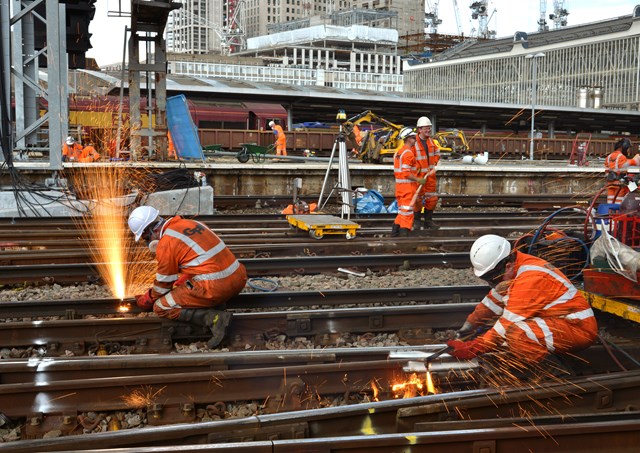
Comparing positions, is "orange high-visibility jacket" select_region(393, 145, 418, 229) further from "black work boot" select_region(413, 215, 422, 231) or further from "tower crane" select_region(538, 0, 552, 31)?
"tower crane" select_region(538, 0, 552, 31)

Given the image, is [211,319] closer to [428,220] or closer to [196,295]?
[196,295]

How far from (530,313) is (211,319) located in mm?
2488

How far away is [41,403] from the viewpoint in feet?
14.2

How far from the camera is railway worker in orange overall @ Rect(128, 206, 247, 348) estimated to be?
555cm

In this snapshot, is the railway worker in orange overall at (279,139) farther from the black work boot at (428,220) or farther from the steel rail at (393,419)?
the steel rail at (393,419)

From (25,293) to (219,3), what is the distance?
619ft

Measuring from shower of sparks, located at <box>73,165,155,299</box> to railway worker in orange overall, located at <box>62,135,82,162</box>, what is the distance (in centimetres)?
395

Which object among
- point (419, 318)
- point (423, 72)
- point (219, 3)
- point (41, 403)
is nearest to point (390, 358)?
point (419, 318)

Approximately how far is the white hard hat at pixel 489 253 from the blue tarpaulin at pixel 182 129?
12.6 m

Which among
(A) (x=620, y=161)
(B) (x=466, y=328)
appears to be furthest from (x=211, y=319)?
(A) (x=620, y=161)

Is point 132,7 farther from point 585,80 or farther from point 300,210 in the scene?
point 585,80

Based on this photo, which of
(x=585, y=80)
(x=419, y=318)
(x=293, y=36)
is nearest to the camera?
(x=419, y=318)

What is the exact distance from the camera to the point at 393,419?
4023 millimetres

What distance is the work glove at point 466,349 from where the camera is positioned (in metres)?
4.49
